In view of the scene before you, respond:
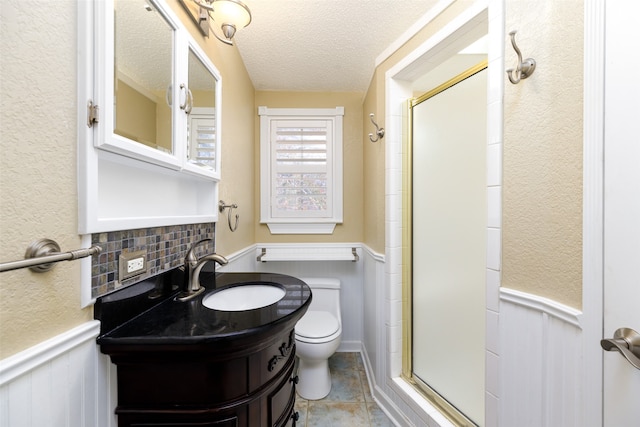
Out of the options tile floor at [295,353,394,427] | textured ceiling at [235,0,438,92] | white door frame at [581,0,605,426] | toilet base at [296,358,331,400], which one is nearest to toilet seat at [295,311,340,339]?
toilet base at [296,358,331,400]

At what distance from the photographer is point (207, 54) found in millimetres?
1193

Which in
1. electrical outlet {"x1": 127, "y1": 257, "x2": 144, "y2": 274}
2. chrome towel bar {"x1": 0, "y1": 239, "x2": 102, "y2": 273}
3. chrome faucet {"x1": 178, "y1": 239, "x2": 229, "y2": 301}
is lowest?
chrome faucet {"x1": 178, "y1": 239, "x2": 229, "y2": 301}

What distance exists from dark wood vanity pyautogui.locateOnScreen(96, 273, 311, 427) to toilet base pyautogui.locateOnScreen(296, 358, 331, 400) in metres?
1.01

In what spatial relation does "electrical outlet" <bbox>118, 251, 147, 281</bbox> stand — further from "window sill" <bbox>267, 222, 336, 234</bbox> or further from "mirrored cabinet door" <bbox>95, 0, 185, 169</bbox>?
"window sill" <bbox>267, 222, 336, 234</bbox>

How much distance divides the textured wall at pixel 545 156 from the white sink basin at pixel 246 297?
93 centimetres

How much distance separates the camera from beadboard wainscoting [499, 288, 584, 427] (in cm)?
71

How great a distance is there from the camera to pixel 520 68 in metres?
0.81

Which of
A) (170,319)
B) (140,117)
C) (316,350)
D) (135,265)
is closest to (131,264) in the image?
(135,265)

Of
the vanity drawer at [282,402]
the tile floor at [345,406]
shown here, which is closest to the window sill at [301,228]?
the tile floor at [345,406]

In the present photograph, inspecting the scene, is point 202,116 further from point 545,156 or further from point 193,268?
point 545,156

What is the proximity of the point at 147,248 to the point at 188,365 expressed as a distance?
0.41 m

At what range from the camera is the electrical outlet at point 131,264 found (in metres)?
0.72

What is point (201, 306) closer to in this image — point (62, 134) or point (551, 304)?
point (62, 134)

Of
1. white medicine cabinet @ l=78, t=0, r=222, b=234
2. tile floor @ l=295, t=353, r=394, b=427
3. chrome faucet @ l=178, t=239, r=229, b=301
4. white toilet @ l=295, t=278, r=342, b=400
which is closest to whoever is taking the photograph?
white medicine cabinet @ l=78, t=0, r=222, b=234
